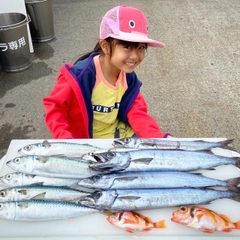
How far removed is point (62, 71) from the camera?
212 cm

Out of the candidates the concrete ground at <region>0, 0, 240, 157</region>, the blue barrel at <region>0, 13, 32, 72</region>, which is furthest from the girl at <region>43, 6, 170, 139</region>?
the blue barrel at <region>0, 13, 32, 72</region>

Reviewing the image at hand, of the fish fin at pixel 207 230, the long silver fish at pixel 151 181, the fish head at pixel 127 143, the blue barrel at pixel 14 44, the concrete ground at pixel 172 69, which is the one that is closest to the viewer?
the fish fin at pixel 207 230

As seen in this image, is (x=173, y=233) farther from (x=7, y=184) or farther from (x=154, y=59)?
(x=154, y=59)

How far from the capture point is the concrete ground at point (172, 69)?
3.55 m

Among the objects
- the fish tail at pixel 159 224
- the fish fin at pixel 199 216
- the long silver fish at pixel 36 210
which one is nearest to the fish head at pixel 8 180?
the long silver fish at pixel 36 210

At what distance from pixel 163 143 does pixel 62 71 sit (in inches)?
32.0

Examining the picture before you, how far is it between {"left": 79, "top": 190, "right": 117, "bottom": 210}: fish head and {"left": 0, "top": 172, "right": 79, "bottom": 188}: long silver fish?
14cm

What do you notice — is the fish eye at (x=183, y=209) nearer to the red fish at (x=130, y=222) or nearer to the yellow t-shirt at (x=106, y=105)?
the red fish at (x=130, y=222)

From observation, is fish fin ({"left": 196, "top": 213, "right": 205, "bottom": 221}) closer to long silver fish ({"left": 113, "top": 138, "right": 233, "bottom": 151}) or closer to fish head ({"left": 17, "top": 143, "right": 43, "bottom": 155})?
long silver fish ({"left": 113, "top": 138, "right": 233, "bottom": 151})

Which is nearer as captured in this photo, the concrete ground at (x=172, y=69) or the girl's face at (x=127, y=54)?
the girl's face at (x=127, y=54)

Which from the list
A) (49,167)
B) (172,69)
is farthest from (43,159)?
(172,69)

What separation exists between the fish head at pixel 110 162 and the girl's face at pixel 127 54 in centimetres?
67

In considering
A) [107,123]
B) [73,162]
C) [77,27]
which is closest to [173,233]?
[73,162]

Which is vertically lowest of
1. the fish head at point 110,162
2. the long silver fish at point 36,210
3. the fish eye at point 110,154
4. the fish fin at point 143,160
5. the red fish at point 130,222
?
the red fish at point 130,222
